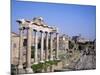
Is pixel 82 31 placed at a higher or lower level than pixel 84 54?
higher

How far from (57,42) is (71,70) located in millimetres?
351

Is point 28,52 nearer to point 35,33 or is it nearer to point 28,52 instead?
point 28,52

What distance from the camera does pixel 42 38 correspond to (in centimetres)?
223

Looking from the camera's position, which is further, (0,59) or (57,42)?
(57,42)

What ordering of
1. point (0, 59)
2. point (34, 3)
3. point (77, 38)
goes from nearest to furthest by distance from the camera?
point (0, 59), point (34, 3), point (77, 38)

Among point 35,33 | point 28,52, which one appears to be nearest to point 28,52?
point 28,52

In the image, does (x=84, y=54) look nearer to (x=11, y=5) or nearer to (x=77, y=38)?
(x=77, y=38)

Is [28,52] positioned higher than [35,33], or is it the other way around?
[35,33]

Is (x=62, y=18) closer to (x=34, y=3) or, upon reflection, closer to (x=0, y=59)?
(x=34, y=3)

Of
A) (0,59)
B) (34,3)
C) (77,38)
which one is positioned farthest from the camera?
(77,38)

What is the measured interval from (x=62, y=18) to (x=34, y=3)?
1.14 ft

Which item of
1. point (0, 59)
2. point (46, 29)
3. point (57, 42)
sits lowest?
point (0, 59)

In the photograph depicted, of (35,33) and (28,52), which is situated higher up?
(35,33)

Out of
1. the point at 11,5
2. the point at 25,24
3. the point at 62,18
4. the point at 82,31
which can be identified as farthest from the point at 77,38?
the point at 11,5
